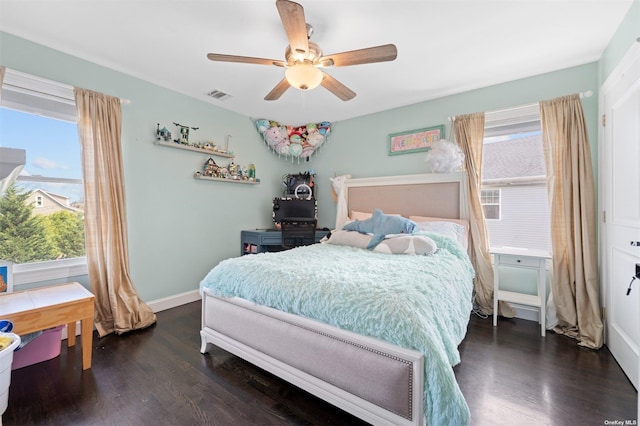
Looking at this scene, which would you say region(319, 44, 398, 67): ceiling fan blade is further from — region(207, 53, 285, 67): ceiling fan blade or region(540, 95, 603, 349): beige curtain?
region(540, 95, 603, 349): beige curtain

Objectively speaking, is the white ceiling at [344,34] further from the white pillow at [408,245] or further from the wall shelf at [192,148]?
the white pillow at [408,245]

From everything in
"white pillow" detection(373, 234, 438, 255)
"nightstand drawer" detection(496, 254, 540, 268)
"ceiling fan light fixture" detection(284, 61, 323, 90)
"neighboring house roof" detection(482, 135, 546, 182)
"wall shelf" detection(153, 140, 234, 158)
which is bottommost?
"nightstand drawer" detection(496, 254, 540, 268)

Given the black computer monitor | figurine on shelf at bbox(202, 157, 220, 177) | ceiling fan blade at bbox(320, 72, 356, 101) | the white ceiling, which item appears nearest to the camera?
the white ceiling

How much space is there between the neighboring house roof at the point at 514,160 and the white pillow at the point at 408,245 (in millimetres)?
1328

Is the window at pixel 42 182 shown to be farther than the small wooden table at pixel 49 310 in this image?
Yes

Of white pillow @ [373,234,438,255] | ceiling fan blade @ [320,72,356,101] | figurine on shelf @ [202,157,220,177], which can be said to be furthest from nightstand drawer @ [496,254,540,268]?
figurine on shelf @ [202,157,220,177]

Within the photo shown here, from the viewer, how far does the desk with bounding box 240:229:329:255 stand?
366cm

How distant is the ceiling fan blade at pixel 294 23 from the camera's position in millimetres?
1459

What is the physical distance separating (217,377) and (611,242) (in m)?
3.07

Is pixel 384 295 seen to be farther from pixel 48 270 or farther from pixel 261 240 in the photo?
pixel 48 270

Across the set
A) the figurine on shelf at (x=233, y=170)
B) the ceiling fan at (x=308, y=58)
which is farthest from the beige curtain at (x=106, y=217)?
the ceiling fan at (x=308, y=58)

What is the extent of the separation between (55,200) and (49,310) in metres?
1.17

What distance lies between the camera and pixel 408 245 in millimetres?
2369

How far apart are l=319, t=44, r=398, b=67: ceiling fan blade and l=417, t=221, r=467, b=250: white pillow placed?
5.55 ft
